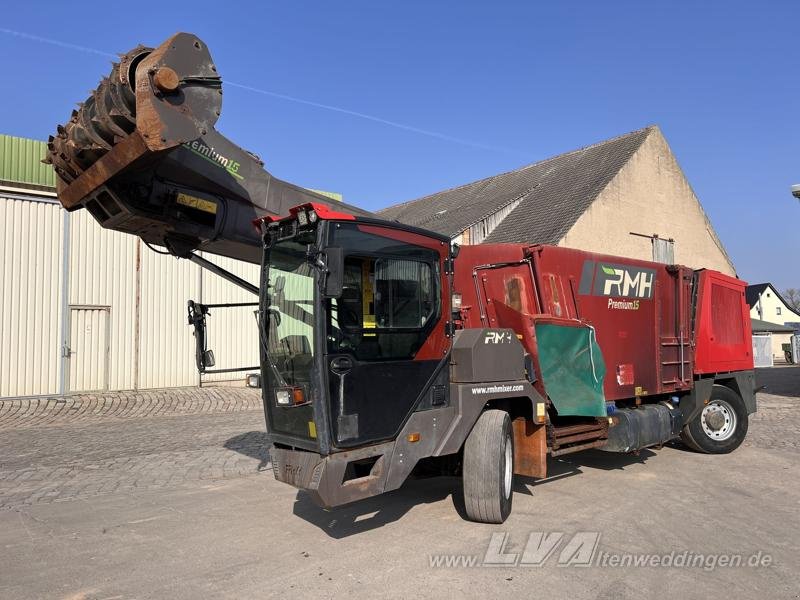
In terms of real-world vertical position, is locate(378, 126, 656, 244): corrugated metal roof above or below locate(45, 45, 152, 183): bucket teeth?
above

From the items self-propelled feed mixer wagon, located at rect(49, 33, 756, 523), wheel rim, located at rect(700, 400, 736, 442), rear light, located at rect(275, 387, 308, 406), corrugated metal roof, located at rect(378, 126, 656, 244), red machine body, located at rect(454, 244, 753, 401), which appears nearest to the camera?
self-propelled feed mixer wagon, located at rect(49, 33, 756, 523)

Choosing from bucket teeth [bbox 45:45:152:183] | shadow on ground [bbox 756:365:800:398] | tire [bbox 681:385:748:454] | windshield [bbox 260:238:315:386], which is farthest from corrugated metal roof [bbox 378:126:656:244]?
bucket teeth [bbox 45:45:152:183]

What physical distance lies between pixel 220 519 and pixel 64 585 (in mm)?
1740

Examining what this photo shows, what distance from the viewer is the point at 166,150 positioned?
4371 millimetres

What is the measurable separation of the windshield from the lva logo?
3955 mm

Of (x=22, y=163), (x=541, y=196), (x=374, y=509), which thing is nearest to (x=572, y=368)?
(x=374, y=509)

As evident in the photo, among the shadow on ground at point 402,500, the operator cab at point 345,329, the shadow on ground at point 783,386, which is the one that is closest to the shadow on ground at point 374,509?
the shadow on ground at point 402,500

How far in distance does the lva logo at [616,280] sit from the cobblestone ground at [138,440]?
3.90 m

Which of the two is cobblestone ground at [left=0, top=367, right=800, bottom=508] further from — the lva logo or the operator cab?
the lva logo

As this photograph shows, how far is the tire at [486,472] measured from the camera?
5.49 m

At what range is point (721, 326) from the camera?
30.8 ft

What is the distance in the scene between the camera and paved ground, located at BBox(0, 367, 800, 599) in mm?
4340

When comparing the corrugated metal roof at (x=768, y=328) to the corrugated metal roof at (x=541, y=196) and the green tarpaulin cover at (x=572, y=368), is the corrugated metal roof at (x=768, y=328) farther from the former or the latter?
the green tarpaulin cover at (x=572, y=368)

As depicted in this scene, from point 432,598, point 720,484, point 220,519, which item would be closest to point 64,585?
point 220,519
